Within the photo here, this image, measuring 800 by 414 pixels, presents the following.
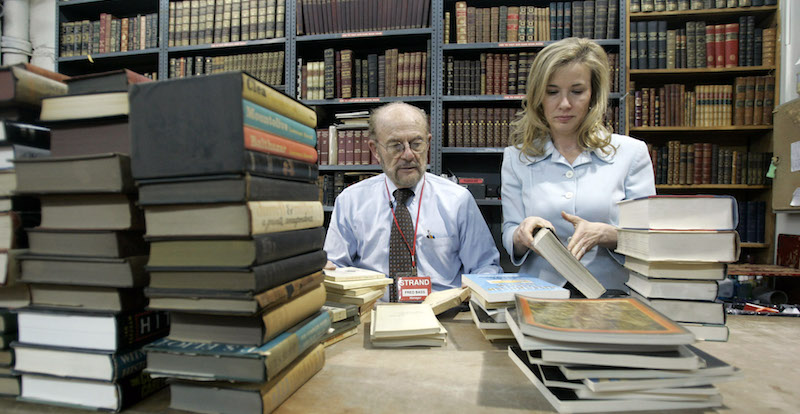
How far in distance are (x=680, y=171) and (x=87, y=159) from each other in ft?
11.2

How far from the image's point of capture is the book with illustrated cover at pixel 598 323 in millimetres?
570

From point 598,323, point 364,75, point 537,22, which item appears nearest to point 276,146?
point 598,323

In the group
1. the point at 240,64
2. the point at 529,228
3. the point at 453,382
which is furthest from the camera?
the point at 240,64

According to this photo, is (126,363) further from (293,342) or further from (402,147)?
(402,147)

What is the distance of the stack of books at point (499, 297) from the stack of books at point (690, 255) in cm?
20

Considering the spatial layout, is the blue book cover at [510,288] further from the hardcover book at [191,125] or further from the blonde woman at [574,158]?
the hardcover book at [191,125]

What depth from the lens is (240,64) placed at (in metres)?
3.14

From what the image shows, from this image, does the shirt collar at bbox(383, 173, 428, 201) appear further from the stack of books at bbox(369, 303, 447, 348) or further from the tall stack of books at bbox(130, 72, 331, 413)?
the tall stack of books at bbox(130, 72, 331, 413)

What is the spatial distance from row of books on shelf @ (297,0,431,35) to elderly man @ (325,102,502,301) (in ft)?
4.25

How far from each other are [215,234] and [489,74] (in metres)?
2.74

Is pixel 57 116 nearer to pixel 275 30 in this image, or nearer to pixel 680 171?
pixel 275 30

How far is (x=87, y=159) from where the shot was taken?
58cm

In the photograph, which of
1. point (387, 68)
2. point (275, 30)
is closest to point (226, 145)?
point (387, 68)

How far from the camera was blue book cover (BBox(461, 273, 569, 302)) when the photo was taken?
87 cm
